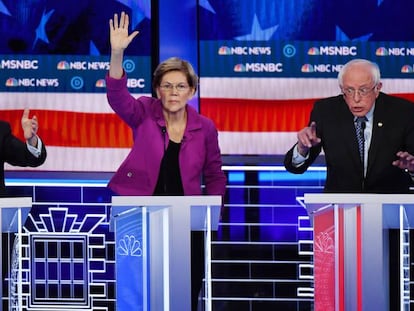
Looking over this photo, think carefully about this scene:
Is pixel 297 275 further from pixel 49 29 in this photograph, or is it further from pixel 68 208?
pixel 49 29

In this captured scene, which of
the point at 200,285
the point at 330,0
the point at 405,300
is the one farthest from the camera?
the point at 330,0

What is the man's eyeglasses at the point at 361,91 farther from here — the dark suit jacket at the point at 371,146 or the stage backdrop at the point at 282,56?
the stage backdrop at the point at 282,56

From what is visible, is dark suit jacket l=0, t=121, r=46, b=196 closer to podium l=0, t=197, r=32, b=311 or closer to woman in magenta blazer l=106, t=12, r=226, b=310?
woman in magenta blazer l=106, t=12, r=226, b=310

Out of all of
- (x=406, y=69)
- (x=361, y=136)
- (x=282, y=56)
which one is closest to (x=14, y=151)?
(x=361, y=136)

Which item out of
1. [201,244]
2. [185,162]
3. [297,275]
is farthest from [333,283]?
[297,275]

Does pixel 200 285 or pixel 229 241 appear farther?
pixel 229 241

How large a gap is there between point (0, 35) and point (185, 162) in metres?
2.05

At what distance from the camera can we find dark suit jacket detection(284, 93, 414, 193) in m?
4.77

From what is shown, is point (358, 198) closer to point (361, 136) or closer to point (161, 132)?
point (361, 136)

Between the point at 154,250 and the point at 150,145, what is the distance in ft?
3.32

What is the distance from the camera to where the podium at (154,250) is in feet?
12.9

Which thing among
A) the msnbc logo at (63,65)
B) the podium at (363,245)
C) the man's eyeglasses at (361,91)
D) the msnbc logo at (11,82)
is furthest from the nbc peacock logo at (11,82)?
the podium at (363,245)

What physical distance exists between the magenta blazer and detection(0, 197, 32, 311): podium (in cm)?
71

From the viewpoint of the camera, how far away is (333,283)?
4086 millimetres
